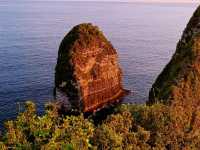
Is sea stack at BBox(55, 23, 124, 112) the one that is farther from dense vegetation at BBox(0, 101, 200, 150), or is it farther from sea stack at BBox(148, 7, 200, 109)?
dense vegetation at BBox(0, 101, 200, 150)

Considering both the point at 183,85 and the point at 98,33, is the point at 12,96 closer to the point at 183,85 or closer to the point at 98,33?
the point at 98,33

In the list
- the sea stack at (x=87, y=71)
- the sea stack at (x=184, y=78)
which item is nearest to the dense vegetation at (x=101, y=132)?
the sea stack at (x=184, y=78)

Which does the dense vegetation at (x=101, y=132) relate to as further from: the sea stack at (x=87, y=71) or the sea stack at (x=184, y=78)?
the sea stack at (x=87, y=71)

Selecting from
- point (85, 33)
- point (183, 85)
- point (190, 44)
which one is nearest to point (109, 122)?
point (183, 85)

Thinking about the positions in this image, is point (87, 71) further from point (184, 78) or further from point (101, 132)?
point (101, 132)

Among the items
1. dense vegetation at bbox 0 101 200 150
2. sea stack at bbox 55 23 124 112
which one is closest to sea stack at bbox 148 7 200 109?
dense vegetation at bbox 0 101 200 150
